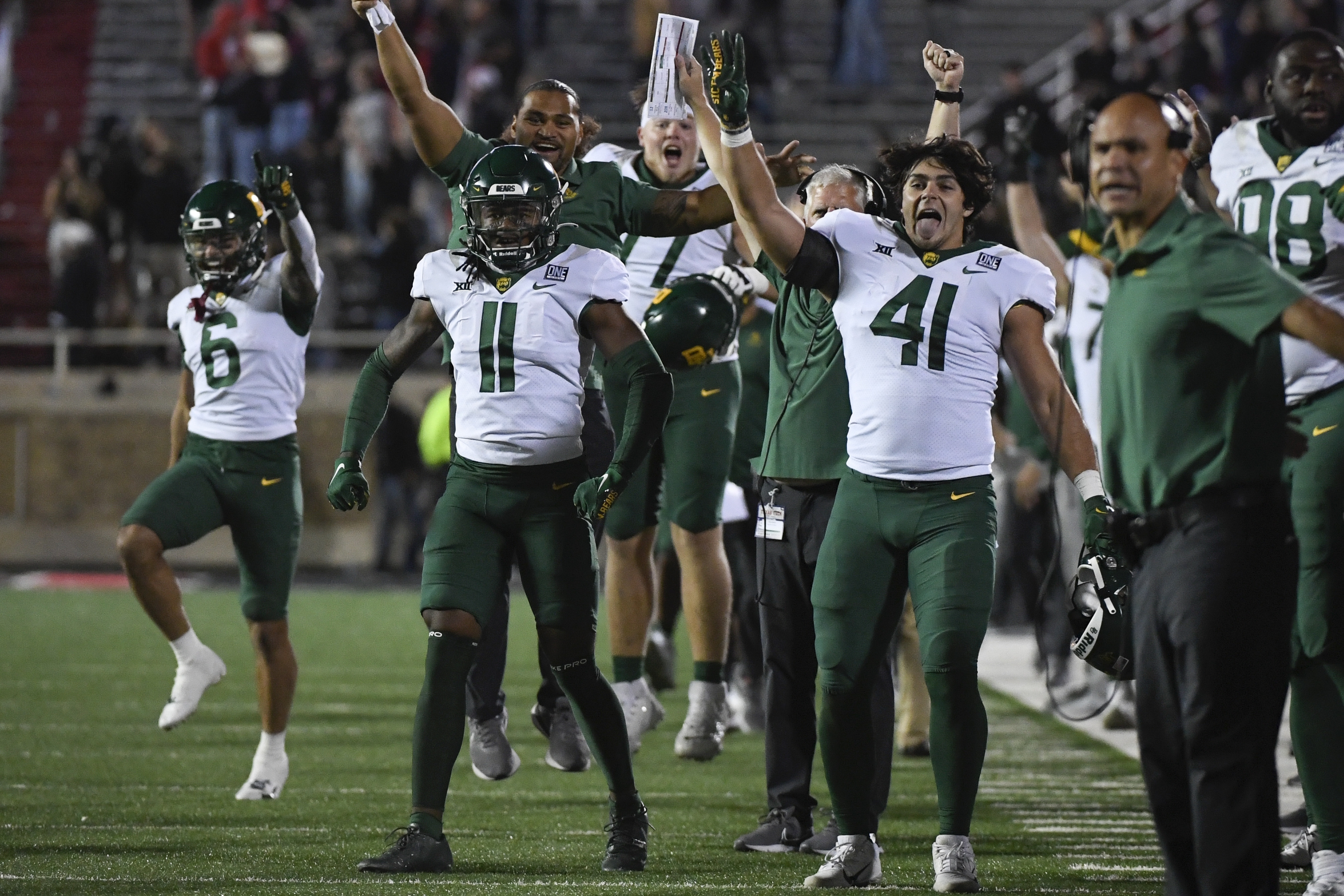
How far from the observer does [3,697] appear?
9.22 m

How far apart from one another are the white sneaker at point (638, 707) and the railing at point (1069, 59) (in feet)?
35.2

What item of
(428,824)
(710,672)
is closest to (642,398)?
(428,824)

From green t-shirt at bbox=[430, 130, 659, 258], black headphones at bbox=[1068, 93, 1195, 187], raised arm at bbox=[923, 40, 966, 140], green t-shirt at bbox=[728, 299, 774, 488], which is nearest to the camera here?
black headphones at bbox=[1068, 93, 1195, 187]

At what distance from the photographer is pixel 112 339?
54.8 ft

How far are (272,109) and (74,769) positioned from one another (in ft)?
38.6

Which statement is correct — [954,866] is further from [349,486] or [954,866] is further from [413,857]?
[349,486]

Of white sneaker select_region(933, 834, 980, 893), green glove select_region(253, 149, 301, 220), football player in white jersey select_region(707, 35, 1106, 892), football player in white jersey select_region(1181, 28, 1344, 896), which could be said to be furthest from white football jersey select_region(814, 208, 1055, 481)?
green glove select_region(253, 149, 301, 220)

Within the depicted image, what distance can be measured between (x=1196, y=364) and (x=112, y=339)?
14128mm

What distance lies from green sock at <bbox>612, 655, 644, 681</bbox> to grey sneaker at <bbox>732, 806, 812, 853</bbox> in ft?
4.41

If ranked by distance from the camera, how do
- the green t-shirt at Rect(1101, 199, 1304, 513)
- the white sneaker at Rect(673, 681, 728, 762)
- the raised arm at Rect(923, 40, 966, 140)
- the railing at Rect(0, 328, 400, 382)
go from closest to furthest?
the green t-shirt at Rect(1101, 199, 1304, 513) < the raised arm at Rect(923, 40, 966, 140) < the white sneaker at Rect(673, 681, 728, 762) < the railing at Rect(0, 328, 400, 382)

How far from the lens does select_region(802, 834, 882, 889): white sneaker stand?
4867 millimetres

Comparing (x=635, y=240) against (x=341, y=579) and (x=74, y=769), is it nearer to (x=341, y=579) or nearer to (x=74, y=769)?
(x=74, y=769)

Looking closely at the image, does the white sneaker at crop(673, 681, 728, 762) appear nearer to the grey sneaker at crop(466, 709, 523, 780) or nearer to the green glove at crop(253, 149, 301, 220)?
the grey sneaker at crop(466, 709, 523, 780)

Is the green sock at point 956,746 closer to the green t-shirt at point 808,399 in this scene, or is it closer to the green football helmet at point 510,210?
the green t-shirt at point 808,399
